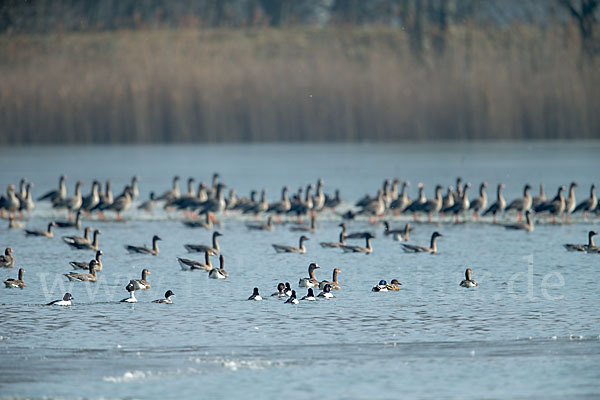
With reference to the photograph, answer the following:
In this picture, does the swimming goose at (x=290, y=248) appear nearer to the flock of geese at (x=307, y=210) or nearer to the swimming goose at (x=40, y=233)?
the flock of geese at (x=307, y=210)

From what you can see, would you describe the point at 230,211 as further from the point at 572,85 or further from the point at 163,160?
the point at 163,160

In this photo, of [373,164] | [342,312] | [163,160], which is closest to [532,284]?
[342,312]

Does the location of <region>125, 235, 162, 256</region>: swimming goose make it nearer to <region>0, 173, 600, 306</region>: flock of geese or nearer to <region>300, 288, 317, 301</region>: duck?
<region>0, 173, 600, 306</region>: flock of geese

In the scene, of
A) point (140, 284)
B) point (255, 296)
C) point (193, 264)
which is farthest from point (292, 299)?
point (193, 264)

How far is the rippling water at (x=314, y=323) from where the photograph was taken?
1152cm

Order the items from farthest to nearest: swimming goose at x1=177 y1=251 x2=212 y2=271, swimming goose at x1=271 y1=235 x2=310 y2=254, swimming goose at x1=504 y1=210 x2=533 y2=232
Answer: swimming goose at x1=504 y1=210 x2=533 y2=232, swimming goose at x1=271 y1=235 x2=310 y2=254, swimming goose at x1=177 y1=251 x2=212 y2=271

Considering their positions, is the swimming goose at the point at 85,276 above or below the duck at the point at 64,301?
above

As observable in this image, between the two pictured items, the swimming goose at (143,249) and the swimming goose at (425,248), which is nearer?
the swimming goose at (143,249)

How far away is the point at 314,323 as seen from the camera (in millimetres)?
14703

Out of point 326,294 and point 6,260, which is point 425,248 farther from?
point 6,260

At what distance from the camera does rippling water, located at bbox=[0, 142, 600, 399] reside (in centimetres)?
1152

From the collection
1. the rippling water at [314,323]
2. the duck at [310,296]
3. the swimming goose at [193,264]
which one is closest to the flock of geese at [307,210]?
the rippling water at [314,323]

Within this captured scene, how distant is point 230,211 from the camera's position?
3116cm

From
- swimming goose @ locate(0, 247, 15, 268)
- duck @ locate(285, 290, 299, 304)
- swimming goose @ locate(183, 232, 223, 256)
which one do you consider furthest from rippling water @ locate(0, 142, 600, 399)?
swimming goose @ locate(183, 232, 223, 256)
